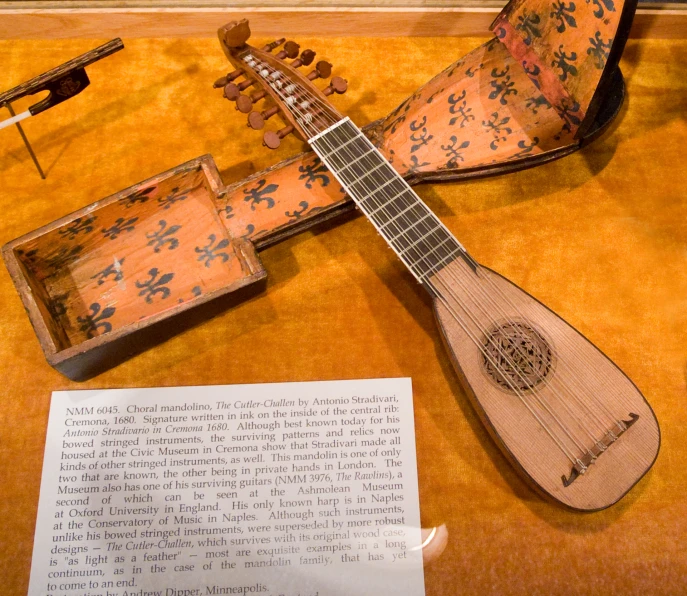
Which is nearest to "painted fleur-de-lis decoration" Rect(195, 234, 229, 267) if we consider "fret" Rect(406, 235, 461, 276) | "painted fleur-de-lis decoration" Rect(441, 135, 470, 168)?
"fret" Rect(406, 235, 461, 276)

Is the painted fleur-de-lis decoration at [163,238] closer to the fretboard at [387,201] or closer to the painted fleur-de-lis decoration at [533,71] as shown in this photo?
the fretboard at [387,201]

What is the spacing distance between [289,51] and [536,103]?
0.64 m

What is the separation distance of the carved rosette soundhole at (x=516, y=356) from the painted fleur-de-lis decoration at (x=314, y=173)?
1.82 feet

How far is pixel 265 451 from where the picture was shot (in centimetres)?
142

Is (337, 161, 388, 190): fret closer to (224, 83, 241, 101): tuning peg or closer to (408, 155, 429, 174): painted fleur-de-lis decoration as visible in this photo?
(408, 155, 429, 174): painted fleur-de-lis decoration

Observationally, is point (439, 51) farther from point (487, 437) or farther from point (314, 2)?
point (487, 437)

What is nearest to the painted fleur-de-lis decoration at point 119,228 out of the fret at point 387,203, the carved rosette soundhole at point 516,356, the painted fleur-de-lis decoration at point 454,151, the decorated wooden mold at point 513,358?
the decorated wooden mold at point 513,358

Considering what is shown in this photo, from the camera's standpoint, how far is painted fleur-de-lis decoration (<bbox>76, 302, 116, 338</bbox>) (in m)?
1.48

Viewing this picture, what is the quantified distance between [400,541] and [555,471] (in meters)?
0.38

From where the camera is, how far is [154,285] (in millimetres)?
1521

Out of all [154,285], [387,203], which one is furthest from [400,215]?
[154,285]

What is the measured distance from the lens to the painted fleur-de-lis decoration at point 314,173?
5.07ft

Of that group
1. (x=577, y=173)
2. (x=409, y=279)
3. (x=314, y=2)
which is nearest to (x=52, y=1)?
(x=314, y=2)

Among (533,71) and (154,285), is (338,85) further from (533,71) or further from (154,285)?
(154,285)
